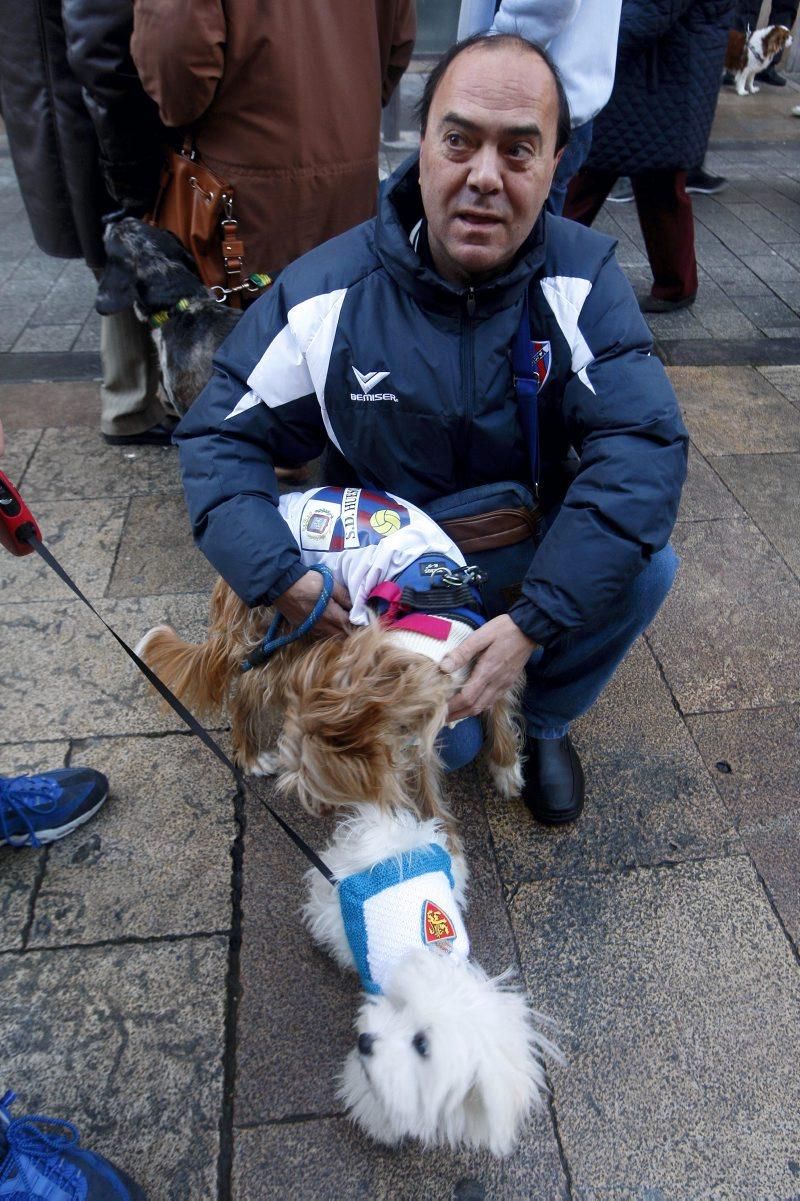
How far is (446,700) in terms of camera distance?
1.68 m

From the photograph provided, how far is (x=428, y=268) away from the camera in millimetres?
1812

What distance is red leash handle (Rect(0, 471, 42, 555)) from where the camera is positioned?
1.58 metres

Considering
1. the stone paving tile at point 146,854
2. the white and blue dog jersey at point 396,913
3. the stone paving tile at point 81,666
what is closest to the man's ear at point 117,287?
the stone paving tile at point 81,666

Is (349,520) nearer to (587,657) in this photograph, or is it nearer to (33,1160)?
(587,657)

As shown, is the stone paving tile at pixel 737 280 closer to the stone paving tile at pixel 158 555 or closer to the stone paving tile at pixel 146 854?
the stone paving tile at pixel 158 555

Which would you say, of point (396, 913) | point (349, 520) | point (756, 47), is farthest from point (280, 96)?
point (756, 47)

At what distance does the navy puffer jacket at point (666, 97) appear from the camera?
3.92 m

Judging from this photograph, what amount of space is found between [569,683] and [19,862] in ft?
4.68

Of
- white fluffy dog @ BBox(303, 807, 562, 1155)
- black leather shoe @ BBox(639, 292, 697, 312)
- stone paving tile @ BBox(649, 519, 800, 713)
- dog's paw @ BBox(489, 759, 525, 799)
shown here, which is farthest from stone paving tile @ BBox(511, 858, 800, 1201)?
black leather shoe @ BBox(639, 292, 697, 312)

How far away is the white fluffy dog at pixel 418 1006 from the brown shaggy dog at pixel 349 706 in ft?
0.33

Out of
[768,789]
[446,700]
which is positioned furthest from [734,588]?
[446,700]

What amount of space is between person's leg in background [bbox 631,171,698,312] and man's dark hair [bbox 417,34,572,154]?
282 centimetres

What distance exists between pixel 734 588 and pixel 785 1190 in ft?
6.04

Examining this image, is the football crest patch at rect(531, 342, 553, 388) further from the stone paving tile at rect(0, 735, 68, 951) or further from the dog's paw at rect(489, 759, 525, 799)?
the stone paving tile at rect(0, 735, 68, 951)
